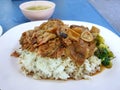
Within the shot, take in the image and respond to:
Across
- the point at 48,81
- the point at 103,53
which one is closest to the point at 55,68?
the point at 48,81

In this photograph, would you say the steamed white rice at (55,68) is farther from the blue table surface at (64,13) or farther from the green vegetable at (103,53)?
the blue table surface at (64,13)

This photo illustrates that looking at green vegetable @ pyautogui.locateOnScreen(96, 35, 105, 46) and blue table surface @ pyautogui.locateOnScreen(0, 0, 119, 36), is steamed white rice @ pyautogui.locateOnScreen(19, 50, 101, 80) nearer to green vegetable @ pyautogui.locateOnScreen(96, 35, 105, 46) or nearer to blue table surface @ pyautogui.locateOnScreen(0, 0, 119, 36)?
green vegetable @ pyautogui.locateOnScreen(96, 35, 105, 46)

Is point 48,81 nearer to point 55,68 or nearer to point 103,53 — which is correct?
point 55,68

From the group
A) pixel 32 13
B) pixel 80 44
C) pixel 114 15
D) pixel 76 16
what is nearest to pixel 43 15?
pixel 32 13

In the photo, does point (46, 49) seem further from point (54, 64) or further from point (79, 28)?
point (79, 28)

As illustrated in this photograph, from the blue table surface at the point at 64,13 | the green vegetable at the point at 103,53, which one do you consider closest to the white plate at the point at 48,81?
the green vegetable at the point at 103,53

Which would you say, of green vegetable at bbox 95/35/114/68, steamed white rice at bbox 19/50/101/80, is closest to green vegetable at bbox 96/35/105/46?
green vegetable at bbox 95/35/114/68
